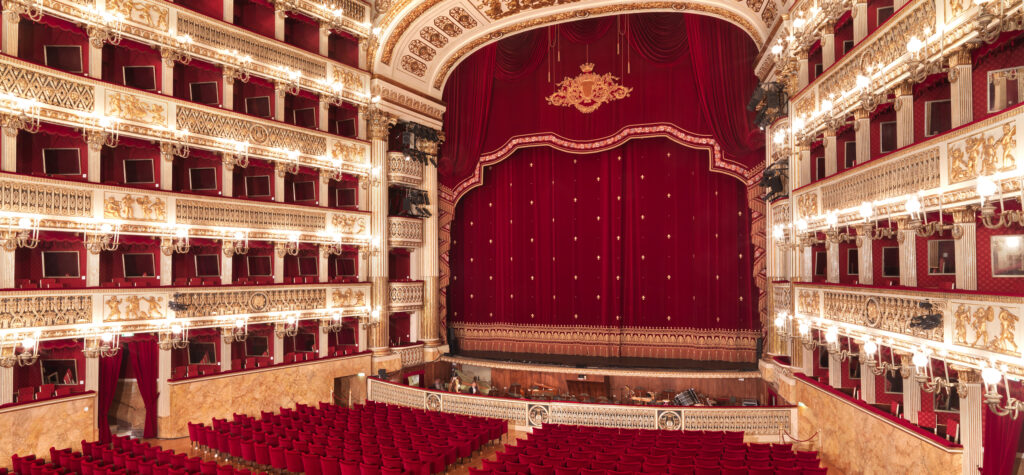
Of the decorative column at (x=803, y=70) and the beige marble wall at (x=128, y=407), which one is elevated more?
the decorative column at (x=803, y=70)

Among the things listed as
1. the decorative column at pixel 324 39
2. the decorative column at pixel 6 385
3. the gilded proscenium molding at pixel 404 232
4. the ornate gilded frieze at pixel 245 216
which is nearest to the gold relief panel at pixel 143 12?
the decorative column at pixel 6 385

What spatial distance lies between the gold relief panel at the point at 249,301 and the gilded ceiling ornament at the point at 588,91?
33.3 feet

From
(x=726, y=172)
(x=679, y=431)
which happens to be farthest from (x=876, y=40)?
(x=726, y=172)

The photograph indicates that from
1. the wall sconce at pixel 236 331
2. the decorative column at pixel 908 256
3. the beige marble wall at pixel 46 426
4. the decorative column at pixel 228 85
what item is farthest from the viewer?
the decorative column at pixel 228 85

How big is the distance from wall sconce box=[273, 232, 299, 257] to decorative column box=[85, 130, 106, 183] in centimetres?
460

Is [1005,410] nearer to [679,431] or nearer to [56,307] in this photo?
[679,431]

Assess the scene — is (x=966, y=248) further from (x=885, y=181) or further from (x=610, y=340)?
(x=610, y=340)

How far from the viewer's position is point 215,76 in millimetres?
17406

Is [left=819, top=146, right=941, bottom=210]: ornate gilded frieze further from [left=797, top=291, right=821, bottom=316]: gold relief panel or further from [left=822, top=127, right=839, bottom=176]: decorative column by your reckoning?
[left=797, top=291, right=821, bottom=316]: gold relief panel

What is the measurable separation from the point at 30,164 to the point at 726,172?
17826mm

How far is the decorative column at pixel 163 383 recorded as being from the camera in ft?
50.1

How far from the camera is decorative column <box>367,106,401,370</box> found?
19.9 meters

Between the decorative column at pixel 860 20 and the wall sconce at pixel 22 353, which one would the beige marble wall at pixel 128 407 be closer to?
the wall sconce at pixel 22 353

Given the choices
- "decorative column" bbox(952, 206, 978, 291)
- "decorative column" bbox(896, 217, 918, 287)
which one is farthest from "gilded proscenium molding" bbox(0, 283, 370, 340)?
"decorative column" bbox(952, 206, 978, 291)
